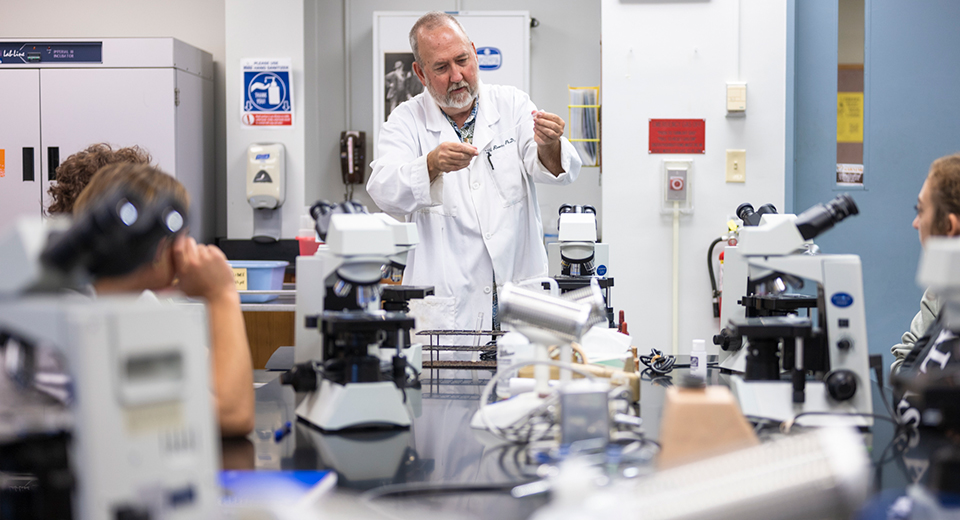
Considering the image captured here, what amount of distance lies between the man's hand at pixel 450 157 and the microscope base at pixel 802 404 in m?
1.19

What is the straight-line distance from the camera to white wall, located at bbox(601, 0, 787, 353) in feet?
11.0

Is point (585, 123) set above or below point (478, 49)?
below

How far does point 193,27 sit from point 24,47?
37.6 inches

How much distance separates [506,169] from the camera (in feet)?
8.65

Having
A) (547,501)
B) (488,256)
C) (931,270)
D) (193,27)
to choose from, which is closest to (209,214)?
(193,27)

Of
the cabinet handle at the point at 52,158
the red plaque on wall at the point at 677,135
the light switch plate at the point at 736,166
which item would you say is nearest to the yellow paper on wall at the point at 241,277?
the cabinet handle at the point at 52,158

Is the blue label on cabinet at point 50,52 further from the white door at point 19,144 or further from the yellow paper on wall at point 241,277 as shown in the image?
the yellow paper on wall at point 241,277

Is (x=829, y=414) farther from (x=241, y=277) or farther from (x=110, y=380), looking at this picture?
(x=241, y=277)

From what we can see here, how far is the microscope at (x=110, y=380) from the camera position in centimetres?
72

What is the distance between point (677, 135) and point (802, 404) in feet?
7.29

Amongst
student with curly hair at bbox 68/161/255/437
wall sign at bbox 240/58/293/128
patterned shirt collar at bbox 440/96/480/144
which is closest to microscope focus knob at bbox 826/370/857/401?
student with curly hair at bbox 68/161/255/437

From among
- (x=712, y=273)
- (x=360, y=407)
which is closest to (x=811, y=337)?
(x=360, y=407)

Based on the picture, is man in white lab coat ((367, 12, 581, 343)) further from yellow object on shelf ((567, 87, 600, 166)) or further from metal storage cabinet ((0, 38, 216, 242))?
metal storage cabinet ((0, 38, 216, 242))

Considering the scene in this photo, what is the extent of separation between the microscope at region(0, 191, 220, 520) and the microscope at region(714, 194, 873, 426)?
0.98 metres
